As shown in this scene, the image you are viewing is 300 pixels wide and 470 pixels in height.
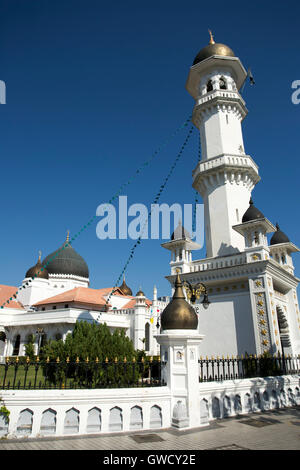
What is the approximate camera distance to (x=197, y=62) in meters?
23.9

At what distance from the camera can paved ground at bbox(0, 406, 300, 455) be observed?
6625 millimetres

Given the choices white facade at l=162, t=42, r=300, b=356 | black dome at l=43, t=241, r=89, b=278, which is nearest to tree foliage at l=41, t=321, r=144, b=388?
white facade at l=162, t=42, r=300, b=356

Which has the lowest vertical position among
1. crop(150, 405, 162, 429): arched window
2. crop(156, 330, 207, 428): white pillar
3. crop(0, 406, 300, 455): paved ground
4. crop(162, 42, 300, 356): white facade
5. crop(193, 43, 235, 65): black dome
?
crop(0, 406, 300, 455): paved ground

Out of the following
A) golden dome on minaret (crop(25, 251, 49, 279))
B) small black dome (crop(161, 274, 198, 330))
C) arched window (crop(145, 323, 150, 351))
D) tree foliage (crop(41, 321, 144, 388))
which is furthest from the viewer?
golden dome on minaret (crop(25, 251, 49, 279))

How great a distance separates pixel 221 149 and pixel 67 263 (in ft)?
113

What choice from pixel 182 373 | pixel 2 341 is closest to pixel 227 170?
pixel 182 373

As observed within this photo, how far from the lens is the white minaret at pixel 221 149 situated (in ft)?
65.6

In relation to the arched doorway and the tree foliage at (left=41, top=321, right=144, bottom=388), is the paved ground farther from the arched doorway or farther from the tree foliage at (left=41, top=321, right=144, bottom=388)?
the arched doorway

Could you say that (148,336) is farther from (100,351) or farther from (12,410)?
(12,410)

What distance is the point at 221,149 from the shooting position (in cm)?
2128

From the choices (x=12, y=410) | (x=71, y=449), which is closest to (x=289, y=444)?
(x=71, y=449)

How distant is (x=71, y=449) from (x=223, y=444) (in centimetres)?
329

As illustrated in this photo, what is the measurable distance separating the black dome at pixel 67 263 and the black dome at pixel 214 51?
33.2m

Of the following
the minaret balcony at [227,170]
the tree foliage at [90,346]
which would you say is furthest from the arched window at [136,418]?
the minaret balcony at [227,170]
